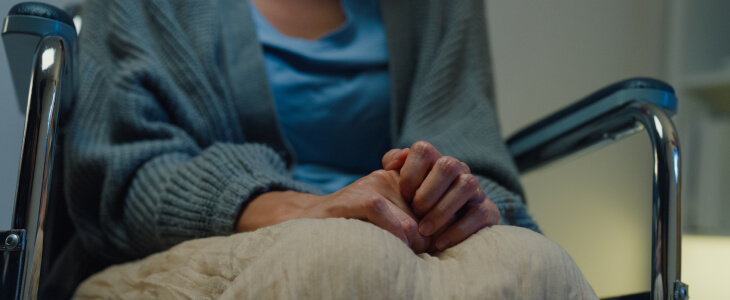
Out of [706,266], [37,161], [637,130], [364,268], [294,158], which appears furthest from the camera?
[706,266]

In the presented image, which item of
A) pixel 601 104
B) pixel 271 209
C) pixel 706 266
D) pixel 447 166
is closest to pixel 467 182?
pixel 447 166

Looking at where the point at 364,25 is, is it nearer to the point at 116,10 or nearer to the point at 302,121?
the point at 302,121

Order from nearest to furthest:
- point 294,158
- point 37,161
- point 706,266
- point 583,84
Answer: point 37,161 → point 294,158 → point 706,266 → point 583,84

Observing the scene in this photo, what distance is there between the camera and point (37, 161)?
1.19 ft

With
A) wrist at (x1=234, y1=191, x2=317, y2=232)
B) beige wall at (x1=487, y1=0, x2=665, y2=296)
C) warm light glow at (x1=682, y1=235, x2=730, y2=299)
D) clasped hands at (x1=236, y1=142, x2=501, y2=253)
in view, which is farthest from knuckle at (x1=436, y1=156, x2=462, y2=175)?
beige wall at (x1=487, y1=0, x2=665, y2=296)

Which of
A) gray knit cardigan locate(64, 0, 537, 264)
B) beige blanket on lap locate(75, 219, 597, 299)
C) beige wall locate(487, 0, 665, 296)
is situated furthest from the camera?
beige wall locate(487, 0, 665, 296)

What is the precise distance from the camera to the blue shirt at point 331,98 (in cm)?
63

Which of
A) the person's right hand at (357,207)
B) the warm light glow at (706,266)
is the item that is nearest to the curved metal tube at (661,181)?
the person's right hand at (357,207)

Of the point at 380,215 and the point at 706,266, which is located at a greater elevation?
the point at 380,215

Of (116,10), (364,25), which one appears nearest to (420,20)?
(364,25)

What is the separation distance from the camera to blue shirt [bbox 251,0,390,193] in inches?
24.9

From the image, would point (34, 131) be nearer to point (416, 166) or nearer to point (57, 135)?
point (57, 135)

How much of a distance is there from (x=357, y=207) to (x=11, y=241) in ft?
0.72

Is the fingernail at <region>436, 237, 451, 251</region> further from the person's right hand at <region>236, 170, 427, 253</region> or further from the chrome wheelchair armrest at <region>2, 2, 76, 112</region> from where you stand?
the chrome wheelchair armrest at <region>2, 2, 76, 112</region>
